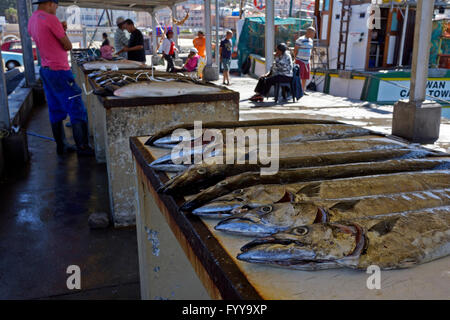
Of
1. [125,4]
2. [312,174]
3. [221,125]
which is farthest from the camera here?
[125,4]

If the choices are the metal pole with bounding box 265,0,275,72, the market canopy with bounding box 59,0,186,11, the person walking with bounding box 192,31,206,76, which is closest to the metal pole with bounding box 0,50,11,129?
the metal pole with bounding box 265,0,275,72

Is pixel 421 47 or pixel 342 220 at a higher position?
pixel 421 47

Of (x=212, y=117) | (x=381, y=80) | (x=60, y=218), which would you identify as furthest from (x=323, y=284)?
(x=381, y=80)

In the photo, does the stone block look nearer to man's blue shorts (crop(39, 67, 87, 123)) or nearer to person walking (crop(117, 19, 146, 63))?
man's blue shorts (crop(39, 67, 87, 123))

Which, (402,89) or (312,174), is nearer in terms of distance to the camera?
(312,174)

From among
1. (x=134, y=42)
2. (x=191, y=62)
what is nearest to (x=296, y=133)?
(x=134, y=42)

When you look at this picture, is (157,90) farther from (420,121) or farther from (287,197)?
(420,121)

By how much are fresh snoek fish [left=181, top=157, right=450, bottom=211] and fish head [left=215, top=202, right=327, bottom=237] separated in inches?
8.3

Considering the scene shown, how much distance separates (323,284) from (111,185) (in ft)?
11.3

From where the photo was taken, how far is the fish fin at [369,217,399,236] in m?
1.26

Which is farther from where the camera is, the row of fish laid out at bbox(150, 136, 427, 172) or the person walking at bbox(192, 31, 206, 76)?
the person walking at bbox(192, 31, 206, 76)

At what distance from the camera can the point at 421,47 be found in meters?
6.38

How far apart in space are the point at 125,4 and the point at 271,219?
1807 centimetres

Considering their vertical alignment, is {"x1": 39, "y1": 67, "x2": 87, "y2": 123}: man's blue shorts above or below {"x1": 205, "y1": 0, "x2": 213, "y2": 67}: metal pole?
below
